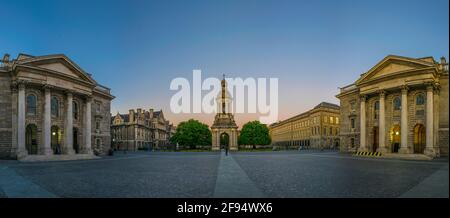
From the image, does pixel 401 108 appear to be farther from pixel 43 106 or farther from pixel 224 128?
pixel 43 106

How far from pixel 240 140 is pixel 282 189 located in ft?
263

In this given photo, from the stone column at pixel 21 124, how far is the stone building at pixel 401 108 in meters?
45.0

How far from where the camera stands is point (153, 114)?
102188 millimetres

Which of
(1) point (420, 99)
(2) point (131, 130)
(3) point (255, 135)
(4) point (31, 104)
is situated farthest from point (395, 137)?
(2) point (131, 130)

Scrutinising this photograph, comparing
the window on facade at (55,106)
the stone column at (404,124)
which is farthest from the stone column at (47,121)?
the stone column at (404,124)

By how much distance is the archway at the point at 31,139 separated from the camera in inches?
1316

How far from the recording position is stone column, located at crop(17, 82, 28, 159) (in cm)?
2956

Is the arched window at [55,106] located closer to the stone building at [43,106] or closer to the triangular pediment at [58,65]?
the stone building at [43,106]

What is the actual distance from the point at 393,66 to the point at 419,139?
1067 cm

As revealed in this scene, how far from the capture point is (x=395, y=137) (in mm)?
37906

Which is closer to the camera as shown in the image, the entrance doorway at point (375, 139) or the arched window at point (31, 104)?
the arched window at point (31, 104)
